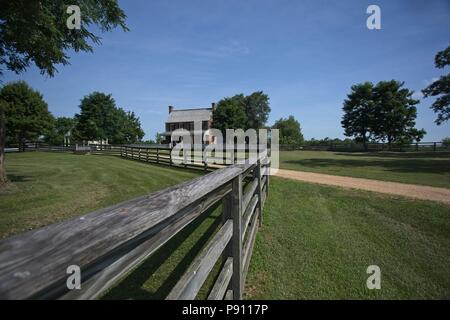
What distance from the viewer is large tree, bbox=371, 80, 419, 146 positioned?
40.5m

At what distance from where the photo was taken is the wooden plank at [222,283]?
2.14 m

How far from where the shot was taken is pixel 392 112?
1599 inches

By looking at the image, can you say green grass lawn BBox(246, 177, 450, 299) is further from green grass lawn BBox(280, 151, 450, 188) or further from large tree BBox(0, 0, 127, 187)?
large tree BBox(0, 0, 127, 187)

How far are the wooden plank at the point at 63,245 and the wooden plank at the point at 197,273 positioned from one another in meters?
0.62

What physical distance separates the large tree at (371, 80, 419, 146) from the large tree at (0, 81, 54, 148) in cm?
5574

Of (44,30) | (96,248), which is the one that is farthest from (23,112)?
→ (96,248)

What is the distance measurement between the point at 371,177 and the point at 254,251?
9166 millimetres

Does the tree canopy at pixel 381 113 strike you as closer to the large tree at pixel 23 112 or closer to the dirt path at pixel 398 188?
the dirt path at pixel 398 188

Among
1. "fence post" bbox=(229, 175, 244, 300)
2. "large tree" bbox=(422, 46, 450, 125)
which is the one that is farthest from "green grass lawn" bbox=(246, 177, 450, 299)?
"large tree" bbox=(422, 46, 450, 125)

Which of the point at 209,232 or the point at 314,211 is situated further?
the point at 314,211

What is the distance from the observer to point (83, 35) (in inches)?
360

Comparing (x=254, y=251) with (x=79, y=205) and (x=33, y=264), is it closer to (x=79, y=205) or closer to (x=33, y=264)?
(x=33, y=264)
